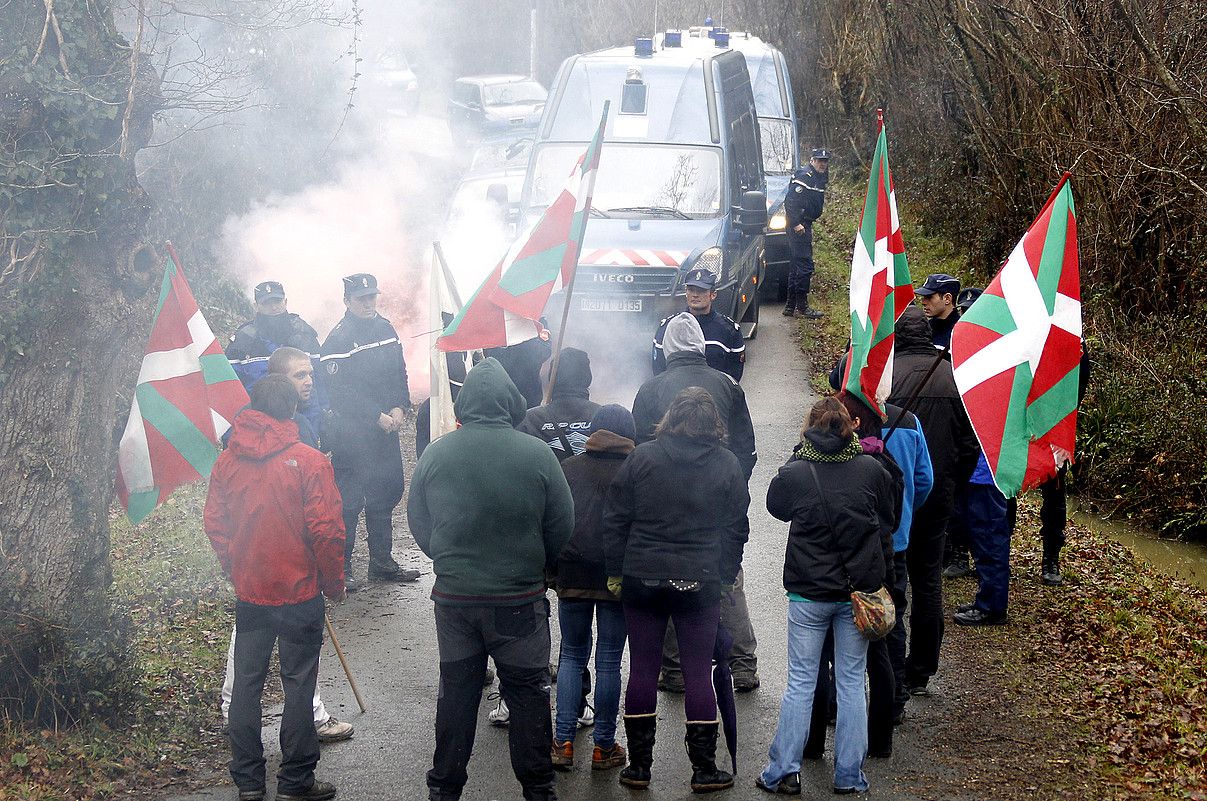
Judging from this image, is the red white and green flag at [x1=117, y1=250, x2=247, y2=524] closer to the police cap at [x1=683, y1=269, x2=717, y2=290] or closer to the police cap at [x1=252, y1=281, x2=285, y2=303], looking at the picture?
the police cap at [x1=252, y1=281, x2=285, y2=303]

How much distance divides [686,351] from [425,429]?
8.17ft

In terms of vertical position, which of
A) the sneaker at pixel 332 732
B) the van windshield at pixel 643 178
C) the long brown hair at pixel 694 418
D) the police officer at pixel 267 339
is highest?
the van windshield at pixel 643 178

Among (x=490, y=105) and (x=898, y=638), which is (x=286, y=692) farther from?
(x=490, y=105)

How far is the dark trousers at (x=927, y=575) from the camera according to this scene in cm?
662

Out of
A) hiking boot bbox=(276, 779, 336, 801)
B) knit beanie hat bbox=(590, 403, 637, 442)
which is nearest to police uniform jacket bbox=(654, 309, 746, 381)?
knit beanie hat bbox=(590, 403, 637, 442)

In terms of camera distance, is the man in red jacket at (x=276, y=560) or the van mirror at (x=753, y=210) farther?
the van mirror at (x=753, y=210)

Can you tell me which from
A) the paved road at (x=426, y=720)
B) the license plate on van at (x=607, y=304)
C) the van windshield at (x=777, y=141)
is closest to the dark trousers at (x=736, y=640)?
the paved road at (x=426, y=720)

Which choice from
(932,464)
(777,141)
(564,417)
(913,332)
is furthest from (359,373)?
(777,141)

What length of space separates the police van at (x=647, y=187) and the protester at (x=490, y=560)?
668cm

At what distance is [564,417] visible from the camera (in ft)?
20.5

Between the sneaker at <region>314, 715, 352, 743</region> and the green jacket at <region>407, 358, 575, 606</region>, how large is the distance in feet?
4.46

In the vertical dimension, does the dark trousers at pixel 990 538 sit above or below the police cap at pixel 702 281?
below

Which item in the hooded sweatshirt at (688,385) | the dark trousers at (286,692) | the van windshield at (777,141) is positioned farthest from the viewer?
the van windshield at (777,141)

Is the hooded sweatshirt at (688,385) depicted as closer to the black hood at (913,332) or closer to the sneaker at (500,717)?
the black hood at (913,332)
